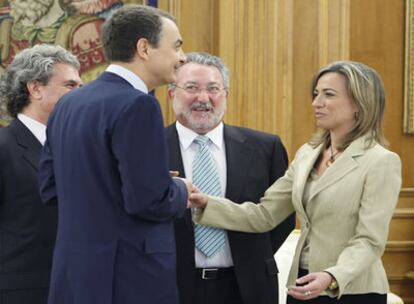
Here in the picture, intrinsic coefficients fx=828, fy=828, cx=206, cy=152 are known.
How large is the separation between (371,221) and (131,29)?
1.03 meters

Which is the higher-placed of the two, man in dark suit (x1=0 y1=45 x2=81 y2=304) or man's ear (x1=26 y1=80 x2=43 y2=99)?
man's ear (x1=26 y1=80 x2=43 y2=99)

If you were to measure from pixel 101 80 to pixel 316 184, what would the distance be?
0.90m

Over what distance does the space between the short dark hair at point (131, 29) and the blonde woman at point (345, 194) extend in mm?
768

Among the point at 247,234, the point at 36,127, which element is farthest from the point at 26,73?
the point at 247,234

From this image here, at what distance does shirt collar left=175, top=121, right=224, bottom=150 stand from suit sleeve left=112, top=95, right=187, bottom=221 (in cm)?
95

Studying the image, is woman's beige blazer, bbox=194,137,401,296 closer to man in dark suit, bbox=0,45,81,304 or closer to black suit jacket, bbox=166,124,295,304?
black suit jacket, bbox=166,124,295,304

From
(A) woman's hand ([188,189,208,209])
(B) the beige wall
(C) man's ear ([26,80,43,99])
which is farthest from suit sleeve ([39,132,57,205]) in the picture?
(B) the beige wall

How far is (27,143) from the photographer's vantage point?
297 cm

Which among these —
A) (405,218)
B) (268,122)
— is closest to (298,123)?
(268,122)

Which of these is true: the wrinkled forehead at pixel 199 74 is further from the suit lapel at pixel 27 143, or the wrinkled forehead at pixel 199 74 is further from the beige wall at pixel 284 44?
the beige wall at pixel 284 44

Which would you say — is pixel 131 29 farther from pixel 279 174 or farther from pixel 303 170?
pixel 279 174

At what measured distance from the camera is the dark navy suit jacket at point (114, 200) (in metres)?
2.37

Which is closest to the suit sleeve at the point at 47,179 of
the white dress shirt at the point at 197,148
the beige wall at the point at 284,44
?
the white dress shirt at the point at 197,148

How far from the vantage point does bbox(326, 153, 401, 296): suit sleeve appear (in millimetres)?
2771
